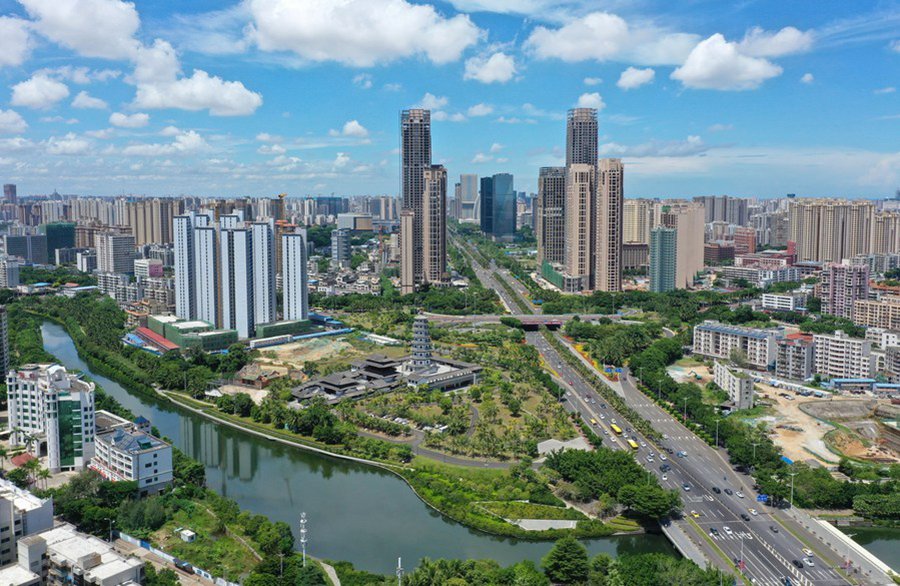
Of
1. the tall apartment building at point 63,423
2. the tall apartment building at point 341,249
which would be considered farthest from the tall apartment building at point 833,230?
the tall apartment building at point 63,423

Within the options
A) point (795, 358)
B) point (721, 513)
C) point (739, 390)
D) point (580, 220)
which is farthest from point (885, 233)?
point (721, 513)

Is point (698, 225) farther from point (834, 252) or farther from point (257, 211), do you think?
point (257, 211)

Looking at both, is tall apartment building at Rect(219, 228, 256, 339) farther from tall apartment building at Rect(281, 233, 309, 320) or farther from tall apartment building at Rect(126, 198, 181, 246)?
tall apartment building at Rect(126, 198, 181, 246)

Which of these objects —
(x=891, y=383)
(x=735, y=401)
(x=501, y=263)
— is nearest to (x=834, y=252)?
(x=501, y=263)

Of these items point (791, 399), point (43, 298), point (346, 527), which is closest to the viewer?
point (346, 527)

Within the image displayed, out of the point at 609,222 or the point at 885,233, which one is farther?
the point at 885,233

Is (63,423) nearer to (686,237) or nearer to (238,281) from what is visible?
(238,281)
